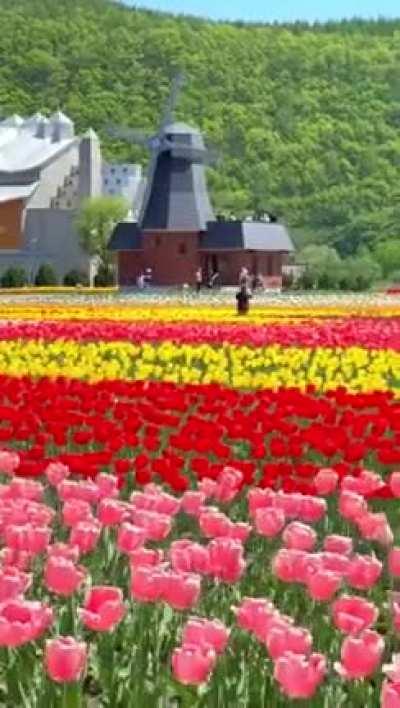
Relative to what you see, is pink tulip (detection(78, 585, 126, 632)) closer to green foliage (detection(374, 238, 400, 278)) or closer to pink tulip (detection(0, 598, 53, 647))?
pink tulip (detection(0, 598, 53, 647))

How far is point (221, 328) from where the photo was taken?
23.3 m

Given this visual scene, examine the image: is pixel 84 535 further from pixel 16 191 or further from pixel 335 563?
pixel 16 191

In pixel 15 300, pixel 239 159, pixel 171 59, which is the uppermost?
pixel 171 59

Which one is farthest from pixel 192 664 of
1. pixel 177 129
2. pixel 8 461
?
pixel 177 129

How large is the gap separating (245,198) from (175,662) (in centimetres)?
12139

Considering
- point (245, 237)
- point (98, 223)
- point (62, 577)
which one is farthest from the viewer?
point (98, 223)

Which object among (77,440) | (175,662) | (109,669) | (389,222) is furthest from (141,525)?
(389,222)

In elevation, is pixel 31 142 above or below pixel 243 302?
above

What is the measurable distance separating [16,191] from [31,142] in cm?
995

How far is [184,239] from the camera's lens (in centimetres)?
6247

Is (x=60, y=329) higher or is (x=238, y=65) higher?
(x=238, y=65)

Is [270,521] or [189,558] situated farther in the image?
[270,521]

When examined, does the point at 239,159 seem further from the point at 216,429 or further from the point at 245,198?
the point at 216,429

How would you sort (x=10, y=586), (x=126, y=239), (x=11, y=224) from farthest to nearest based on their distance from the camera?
(x=11, y=224) → (x=126, y=239) → (x=10, y=586)
